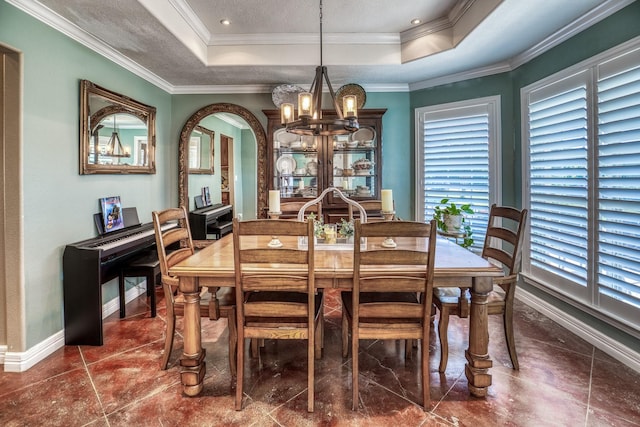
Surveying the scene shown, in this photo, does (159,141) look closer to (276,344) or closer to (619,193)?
(276,344)

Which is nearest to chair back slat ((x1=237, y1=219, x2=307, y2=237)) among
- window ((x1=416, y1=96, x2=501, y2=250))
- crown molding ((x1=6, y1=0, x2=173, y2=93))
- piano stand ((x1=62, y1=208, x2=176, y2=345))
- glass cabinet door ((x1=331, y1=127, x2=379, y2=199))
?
piano stand ((x1=62, y1=208, x2=176, y2=345))

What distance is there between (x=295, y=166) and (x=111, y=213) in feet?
7.12

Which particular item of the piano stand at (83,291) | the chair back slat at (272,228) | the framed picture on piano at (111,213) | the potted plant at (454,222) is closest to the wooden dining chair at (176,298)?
the piano stand at (83,291)

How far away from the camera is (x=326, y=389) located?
1965 millimetres

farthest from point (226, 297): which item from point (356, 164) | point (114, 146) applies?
point (356, 164)

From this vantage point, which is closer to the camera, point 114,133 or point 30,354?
point 30,354

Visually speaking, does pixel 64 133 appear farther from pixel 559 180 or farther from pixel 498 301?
pixel 559 180

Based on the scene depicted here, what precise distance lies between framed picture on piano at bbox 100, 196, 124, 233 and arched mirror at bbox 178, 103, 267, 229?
1.15 m

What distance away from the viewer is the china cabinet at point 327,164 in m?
4.11

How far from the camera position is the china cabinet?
162 inches

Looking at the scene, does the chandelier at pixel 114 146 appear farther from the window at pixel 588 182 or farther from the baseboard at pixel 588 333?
the baseboard at pixel 588 333

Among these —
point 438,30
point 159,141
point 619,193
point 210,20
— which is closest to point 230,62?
Result: point 210,20

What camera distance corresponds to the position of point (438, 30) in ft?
10.6

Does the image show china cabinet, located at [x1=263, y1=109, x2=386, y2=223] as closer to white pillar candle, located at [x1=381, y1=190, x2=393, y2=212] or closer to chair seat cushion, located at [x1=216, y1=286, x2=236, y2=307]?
white pillar candle, located at [x1=381, y1=190, x2=393, y2=212]
